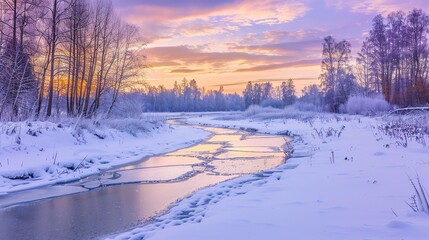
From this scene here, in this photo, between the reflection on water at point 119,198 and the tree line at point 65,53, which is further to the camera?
the tree line at point 65,53

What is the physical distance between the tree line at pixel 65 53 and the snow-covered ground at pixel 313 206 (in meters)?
11.5

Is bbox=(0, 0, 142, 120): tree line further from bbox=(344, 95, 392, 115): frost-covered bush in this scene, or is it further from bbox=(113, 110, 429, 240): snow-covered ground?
bbox=(344, 95, 392, 115): frost-covered bush

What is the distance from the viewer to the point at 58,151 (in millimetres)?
12547

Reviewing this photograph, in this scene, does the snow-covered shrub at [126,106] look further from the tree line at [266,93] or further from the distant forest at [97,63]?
the tree line at [266,93]

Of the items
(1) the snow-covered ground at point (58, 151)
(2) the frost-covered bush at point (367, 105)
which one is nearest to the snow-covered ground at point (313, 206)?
(1) the snow-covered ground at point (58, 151)

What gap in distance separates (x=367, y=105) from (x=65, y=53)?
25.4 meters

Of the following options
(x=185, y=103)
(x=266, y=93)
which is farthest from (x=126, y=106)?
(x=266, y=93)

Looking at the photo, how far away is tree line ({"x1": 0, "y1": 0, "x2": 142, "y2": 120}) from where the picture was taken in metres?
19.2

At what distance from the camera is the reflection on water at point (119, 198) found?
5.84m

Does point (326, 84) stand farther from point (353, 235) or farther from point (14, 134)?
point (353, 235)

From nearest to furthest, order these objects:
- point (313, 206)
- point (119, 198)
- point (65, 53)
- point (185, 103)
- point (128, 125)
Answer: point (313, 206)
point (119, 198)
point (128, 125)
point (65, 53)
point (185, 103)

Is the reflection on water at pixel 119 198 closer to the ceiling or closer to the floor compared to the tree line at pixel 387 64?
closer to the floor

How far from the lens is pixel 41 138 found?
43.2 feet

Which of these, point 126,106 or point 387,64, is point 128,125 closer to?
point 126,106
